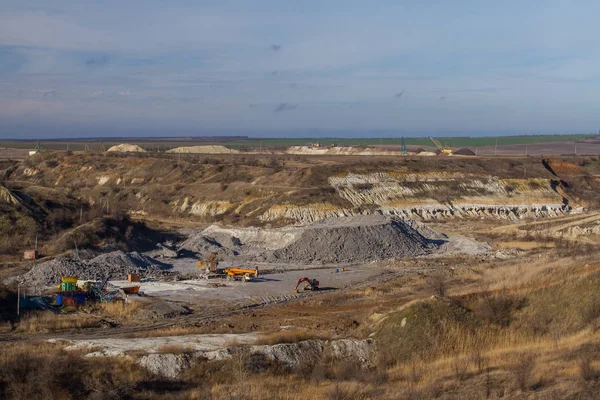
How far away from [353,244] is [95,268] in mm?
16560

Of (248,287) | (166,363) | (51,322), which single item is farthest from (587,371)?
(248,287)

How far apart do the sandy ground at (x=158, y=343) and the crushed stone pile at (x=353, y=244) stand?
23583 mm

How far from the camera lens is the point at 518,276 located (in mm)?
29375

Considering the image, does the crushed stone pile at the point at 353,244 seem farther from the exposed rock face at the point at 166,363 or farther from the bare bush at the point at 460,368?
the bare bush at the point at 460,368

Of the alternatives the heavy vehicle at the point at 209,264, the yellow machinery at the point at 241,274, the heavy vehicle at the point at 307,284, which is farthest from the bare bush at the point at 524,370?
the heavy vehicle at the point at 209,264

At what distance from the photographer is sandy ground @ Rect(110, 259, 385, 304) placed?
115 ft

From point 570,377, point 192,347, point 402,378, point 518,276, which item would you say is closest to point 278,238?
point 518,276

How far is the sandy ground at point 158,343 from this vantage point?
68.3 feet

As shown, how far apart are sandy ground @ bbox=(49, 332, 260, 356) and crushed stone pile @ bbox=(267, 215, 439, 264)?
77.4ft

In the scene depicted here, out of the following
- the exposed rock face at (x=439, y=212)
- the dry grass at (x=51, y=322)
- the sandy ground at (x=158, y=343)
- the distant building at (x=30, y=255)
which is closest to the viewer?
the sandy ground at (x=158, y=343)

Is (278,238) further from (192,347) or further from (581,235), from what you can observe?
(192,347)

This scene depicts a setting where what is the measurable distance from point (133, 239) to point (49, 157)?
60.4m

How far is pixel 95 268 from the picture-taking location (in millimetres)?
39719

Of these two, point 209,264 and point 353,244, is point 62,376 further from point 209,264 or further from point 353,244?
point 353,244
